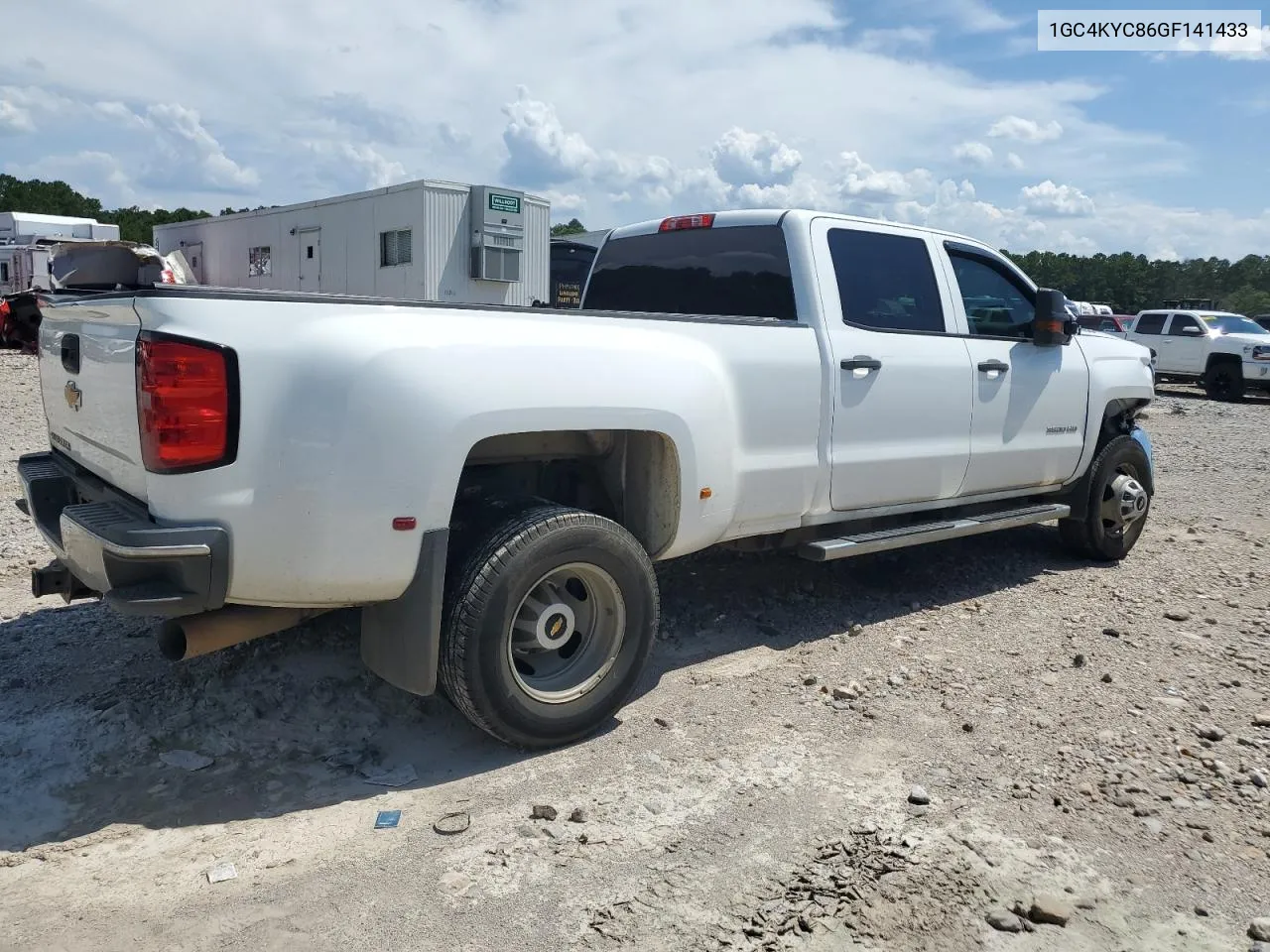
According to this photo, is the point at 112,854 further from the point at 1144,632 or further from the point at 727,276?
the point at 1144,632

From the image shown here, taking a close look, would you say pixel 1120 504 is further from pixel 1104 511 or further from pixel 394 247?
pixel 394 247

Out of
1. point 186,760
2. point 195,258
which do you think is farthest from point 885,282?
point 195,258

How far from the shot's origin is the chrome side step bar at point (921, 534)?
15.1ft

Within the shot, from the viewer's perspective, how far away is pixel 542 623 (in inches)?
144

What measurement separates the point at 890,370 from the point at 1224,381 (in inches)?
758

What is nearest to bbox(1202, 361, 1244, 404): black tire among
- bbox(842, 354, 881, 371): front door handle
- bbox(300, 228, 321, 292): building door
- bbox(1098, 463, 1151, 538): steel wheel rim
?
bbox(1098, 463, 1151, 538): steel wheel rim

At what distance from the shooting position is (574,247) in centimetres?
1722

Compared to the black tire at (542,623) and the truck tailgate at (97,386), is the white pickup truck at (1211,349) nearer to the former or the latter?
the black tire at (542,623)

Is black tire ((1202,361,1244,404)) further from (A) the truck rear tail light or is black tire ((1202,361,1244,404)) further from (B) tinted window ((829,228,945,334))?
(A) the truck rear tail light

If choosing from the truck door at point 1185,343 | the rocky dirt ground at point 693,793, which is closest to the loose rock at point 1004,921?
the rocky dirt ground at point 693,793

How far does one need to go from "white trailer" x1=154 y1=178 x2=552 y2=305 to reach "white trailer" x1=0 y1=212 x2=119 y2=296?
6.57m

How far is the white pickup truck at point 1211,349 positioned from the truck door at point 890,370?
59.8 ft

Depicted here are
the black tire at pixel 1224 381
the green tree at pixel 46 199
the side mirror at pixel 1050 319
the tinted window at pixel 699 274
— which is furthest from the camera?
the green tree at pixel 46 199

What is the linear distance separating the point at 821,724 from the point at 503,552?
1.50m
